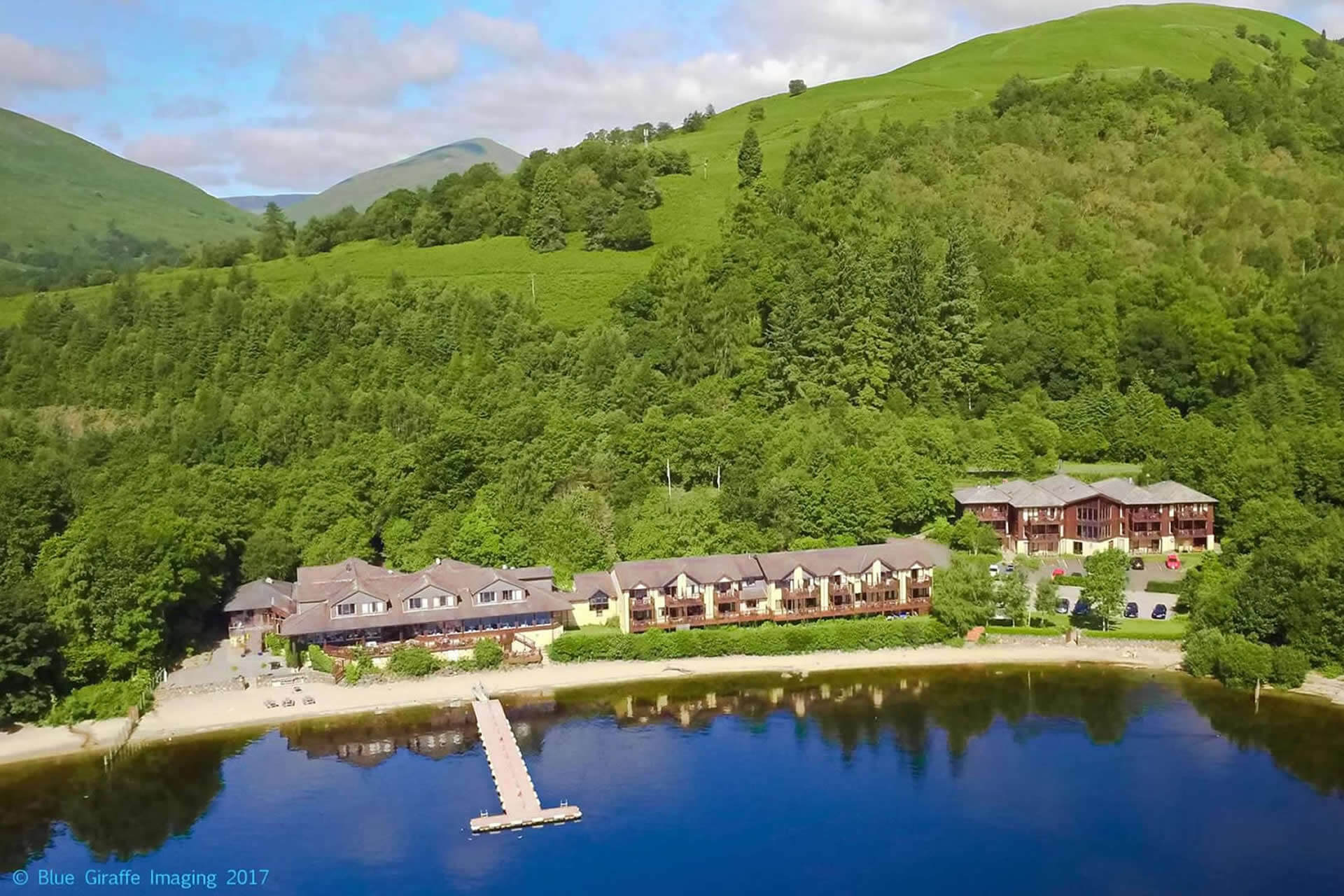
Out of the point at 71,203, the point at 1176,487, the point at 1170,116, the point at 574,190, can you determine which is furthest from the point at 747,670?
the point at 71,203

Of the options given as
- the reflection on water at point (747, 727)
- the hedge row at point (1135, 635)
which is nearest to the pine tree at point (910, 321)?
the hedge row at point (1135, 635)

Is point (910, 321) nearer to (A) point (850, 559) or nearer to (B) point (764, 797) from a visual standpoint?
(A) point (850, 559)

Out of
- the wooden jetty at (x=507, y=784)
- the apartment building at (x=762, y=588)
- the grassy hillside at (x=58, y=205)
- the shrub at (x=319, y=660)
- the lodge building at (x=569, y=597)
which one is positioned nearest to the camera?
the wooden jetty at (x=507, y=784)

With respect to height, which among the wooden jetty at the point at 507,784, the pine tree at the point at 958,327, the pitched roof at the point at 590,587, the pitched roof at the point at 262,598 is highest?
the pine tree at the point at 958,327

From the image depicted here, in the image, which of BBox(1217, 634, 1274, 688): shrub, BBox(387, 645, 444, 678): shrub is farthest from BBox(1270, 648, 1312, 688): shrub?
BBox(387, 645, 444, 678): shrub

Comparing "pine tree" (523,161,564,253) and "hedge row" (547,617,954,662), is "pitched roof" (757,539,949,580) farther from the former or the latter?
"pine tree" (523,161,564,253)

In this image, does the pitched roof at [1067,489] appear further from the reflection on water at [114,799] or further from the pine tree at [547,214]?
the pine tree at [547,214]
